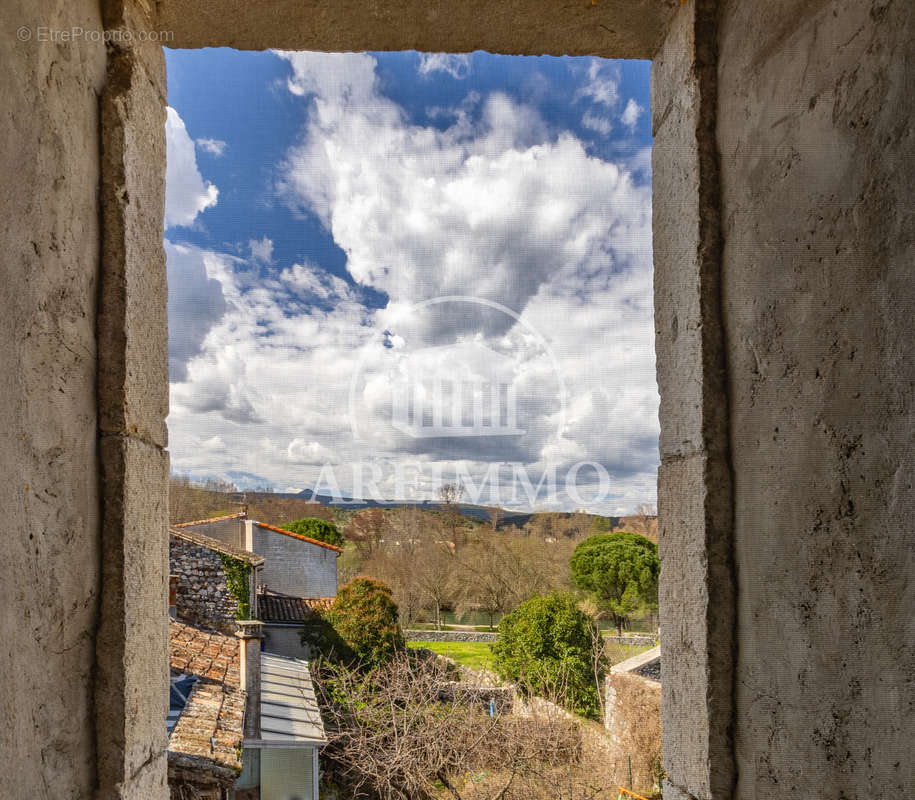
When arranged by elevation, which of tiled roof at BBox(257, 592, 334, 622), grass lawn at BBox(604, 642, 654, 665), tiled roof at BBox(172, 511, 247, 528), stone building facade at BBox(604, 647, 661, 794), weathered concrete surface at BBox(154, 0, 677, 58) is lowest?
grass lawn at BBox(604, 642, 654, 665)

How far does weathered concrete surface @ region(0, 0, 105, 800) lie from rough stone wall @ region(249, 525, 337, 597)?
10.8 metres

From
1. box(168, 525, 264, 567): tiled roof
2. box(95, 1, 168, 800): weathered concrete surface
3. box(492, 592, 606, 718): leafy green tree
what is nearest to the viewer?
box(95, 1, 168, 800): weathered concrete surface

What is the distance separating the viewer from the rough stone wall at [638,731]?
21.9ft

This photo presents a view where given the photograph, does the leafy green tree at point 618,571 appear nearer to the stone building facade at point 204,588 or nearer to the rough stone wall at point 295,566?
the rough stone wall at point 295,566

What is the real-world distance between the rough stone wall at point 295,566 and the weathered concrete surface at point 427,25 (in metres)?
10.8

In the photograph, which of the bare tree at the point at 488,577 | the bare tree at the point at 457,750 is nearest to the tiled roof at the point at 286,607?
the bare tree at the point at 488,577

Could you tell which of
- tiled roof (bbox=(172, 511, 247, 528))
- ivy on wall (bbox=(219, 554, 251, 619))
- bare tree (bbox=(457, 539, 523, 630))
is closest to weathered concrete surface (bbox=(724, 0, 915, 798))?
ivy on wall (bbox=(219, 554, 251, 619))

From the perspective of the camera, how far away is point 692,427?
3.86 ft

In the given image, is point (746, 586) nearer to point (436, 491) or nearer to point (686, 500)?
point (686, 500)

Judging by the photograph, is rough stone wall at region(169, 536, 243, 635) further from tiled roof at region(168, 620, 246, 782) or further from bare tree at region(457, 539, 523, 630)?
bare tree at region(457, 539, 523, 630)

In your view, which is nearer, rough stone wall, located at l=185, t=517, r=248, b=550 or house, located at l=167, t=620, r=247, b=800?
house, located at l=167, t=620, r=247, b=800

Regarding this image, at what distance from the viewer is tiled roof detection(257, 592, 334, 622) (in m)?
9.92

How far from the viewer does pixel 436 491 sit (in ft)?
34.9

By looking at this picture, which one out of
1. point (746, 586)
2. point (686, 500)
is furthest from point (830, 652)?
point (686, 500)
